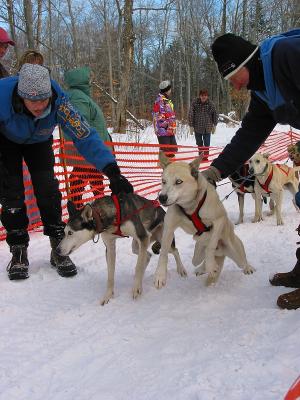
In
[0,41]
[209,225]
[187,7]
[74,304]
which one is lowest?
[74,304]

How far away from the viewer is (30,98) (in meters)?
2.96

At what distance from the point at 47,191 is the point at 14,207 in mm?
309

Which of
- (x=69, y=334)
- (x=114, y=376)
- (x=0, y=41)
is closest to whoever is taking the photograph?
(x=114, y=376)

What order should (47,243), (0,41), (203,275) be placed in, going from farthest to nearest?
(47,243) → (0,41) → (203,275)

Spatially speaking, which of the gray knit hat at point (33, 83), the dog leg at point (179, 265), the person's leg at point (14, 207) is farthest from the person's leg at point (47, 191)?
the dog leg at point (179, 265)

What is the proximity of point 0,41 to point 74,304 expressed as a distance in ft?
8.23

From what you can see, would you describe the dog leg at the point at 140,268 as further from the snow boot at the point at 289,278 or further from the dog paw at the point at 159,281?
the snow boot at the point at 289,278

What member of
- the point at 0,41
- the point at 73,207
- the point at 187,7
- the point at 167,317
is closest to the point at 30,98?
the point at 73,207

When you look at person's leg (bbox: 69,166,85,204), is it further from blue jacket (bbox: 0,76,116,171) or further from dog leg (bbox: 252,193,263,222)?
dog leg (bbox: 252,193,263,222)

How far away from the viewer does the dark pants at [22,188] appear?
3.53 metres

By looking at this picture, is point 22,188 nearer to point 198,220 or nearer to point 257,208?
point 198,220

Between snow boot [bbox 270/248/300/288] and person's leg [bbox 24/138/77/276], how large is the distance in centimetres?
172

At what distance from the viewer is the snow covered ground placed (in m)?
1.87

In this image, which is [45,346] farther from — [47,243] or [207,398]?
[47,243]
